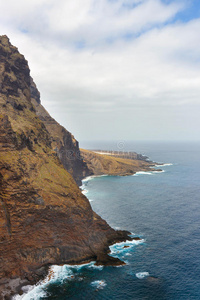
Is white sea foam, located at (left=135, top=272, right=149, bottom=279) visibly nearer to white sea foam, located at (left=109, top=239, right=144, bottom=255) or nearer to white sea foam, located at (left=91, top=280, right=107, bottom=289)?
white sea foam, located at (left=91, top=280, right=107, bottom=289)

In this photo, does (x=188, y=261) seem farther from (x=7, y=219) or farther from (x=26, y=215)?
(x=7, y=219)

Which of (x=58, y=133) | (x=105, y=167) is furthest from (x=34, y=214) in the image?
(x=105, y=167)

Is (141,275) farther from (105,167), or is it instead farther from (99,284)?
(105,167)

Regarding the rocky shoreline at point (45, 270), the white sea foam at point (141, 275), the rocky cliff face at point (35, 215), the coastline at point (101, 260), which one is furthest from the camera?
the white sea foam at point (141, 275)

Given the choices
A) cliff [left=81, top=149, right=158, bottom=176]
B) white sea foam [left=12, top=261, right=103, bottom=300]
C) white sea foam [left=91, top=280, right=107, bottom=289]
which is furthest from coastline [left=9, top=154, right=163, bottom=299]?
cliff [left=81, top=149, right=158, bottom=176]

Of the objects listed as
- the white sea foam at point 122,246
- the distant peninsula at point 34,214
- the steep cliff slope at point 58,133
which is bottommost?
the white sea foam at point 122,246

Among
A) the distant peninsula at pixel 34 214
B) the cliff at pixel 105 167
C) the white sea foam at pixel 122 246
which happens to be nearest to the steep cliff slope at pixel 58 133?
the cliff at pixel 105 167

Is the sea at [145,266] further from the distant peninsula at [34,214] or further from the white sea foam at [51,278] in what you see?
the distant peninsula at [34,214]

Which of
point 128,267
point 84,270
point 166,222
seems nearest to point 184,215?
point 166,222
